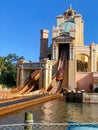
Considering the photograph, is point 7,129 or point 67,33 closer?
point 7,129

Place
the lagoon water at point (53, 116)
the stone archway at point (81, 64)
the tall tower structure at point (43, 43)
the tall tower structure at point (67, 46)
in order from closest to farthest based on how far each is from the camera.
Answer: the lagoon water at point (53, 116) < the tall tower structure at point (67, 46) < the stone archway at point (81, 64) < the tall tower structure at point (43, 43)

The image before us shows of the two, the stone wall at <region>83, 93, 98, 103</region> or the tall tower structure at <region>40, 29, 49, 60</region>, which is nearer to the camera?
the stone wall at <region>83, 93, 98, 103</region>

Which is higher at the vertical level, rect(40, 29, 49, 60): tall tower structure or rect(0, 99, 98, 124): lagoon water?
rect(40, 29, 49, 60): tall tower structure

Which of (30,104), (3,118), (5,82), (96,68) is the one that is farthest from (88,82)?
(3,118)

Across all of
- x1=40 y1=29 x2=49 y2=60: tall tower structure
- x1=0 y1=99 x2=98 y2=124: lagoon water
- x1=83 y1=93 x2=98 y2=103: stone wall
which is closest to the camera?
x1=0 y1=99 x2=98 y2=124: lagoon water

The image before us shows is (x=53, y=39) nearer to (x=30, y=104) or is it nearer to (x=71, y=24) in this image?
(x=71, y=24)

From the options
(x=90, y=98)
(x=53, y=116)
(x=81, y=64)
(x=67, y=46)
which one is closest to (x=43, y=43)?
(x=67, y=46)

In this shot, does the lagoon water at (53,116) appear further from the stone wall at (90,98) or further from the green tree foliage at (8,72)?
the green tree foliage at (8,72)

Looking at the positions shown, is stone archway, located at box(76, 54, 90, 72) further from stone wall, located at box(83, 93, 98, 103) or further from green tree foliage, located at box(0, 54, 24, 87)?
Answer: stone wall, located at box(83, 93, 98, 103)

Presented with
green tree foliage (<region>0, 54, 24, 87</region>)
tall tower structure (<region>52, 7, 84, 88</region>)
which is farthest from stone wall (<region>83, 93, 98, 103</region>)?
green tree foliage (<region>0, 54, 24, 87</region>)

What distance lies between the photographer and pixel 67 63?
204ft

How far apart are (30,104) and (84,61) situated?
42.5 m

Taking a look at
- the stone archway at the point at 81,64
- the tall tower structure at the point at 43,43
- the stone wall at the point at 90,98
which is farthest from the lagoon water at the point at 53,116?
the tall tower structure at the point at 43,43

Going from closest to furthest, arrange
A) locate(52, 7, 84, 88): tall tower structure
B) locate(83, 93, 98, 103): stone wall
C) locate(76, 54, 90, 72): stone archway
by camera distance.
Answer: locate(83, 93, 98, 103): stone wall, locate(52, 7, 84, 88): tall tower structure, locate(76, 54, 90, 72): stone archway
